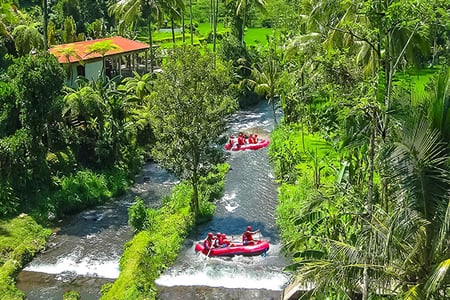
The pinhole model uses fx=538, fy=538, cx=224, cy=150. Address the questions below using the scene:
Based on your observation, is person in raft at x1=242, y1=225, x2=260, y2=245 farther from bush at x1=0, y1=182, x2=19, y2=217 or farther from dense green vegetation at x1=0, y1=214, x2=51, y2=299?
bush at x1=0, y1=182, x2=19, y2=217

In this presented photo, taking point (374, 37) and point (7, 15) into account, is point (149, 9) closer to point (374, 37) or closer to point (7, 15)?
point (7, 15)

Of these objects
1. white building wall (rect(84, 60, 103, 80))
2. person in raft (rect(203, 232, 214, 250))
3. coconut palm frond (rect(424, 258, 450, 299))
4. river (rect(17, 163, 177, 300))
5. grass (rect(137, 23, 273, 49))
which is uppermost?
coconut palm frond (rect(424, 258, 450, 299))

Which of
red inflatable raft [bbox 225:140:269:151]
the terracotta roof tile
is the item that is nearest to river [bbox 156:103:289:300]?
red inflatable raft [bbox 225:140:269:151]

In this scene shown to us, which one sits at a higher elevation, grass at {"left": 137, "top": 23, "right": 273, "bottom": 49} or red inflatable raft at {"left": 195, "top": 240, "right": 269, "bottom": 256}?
grass at {"left": 137, "top": 23, "right": 273, "bottom": 49}

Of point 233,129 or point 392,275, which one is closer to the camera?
point 392,275

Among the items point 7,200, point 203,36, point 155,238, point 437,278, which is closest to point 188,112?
point 155,238

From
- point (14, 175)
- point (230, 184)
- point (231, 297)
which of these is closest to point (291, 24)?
point (230, 184)

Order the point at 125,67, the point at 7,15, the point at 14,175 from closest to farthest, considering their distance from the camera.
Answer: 1. the point at 14,175
2. the point at 7,15
3. the point at 125,67

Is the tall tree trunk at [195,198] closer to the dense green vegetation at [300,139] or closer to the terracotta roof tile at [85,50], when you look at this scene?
the dense green vegetation at [300,139]
